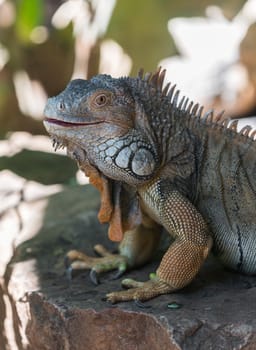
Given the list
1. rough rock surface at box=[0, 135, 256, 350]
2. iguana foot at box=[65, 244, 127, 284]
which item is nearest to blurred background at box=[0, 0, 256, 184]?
rough rock surface at box=[0, 135, 256, 350]

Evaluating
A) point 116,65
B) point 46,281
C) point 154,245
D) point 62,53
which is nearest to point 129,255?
point 154,245

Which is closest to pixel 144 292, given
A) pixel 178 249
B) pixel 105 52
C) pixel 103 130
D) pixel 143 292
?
pixel 143 292

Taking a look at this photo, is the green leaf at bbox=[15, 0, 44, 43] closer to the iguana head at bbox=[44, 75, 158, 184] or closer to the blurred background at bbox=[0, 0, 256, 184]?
→ the blurred background at bbox=[0, 0, 256, 184]

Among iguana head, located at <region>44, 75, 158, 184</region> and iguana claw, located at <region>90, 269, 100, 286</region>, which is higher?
iguana head, located at <region>44, 75, 158, 184</region>

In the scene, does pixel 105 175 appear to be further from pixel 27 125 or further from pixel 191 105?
pixel 27 125

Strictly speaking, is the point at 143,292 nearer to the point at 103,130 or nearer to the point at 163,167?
the point at 163,167

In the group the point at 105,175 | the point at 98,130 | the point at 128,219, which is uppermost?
the point at 98,130

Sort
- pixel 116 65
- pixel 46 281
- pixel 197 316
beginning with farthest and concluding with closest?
pixel 116 65
pixel 46 281
pixel 197 316
